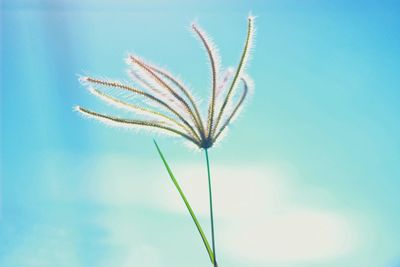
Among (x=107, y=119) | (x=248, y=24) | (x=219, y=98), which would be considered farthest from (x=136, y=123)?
(x=248, y=24)

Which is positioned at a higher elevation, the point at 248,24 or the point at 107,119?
the point at 248,24

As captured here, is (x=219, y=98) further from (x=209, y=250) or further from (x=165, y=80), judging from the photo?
(x=209, y=250)

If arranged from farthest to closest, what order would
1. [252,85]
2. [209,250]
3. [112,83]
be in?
[252,85], [112,83], [209,250]

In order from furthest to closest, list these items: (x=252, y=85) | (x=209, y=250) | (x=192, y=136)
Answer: (x=252, y=85) → (x=192, y=136) → (x=209, y=250)

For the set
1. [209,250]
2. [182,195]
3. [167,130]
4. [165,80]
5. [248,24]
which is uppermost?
[248,24]

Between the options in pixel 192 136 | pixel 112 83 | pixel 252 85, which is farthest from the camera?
pixel 252 85

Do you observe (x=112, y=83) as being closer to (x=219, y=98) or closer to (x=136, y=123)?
(x=136, y=123)

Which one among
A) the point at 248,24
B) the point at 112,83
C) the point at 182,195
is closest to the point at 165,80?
the point at 112,83

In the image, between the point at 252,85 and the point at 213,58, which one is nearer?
the point at 213,58

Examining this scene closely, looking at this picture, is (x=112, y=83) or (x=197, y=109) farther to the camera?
(x=197, y=109)
